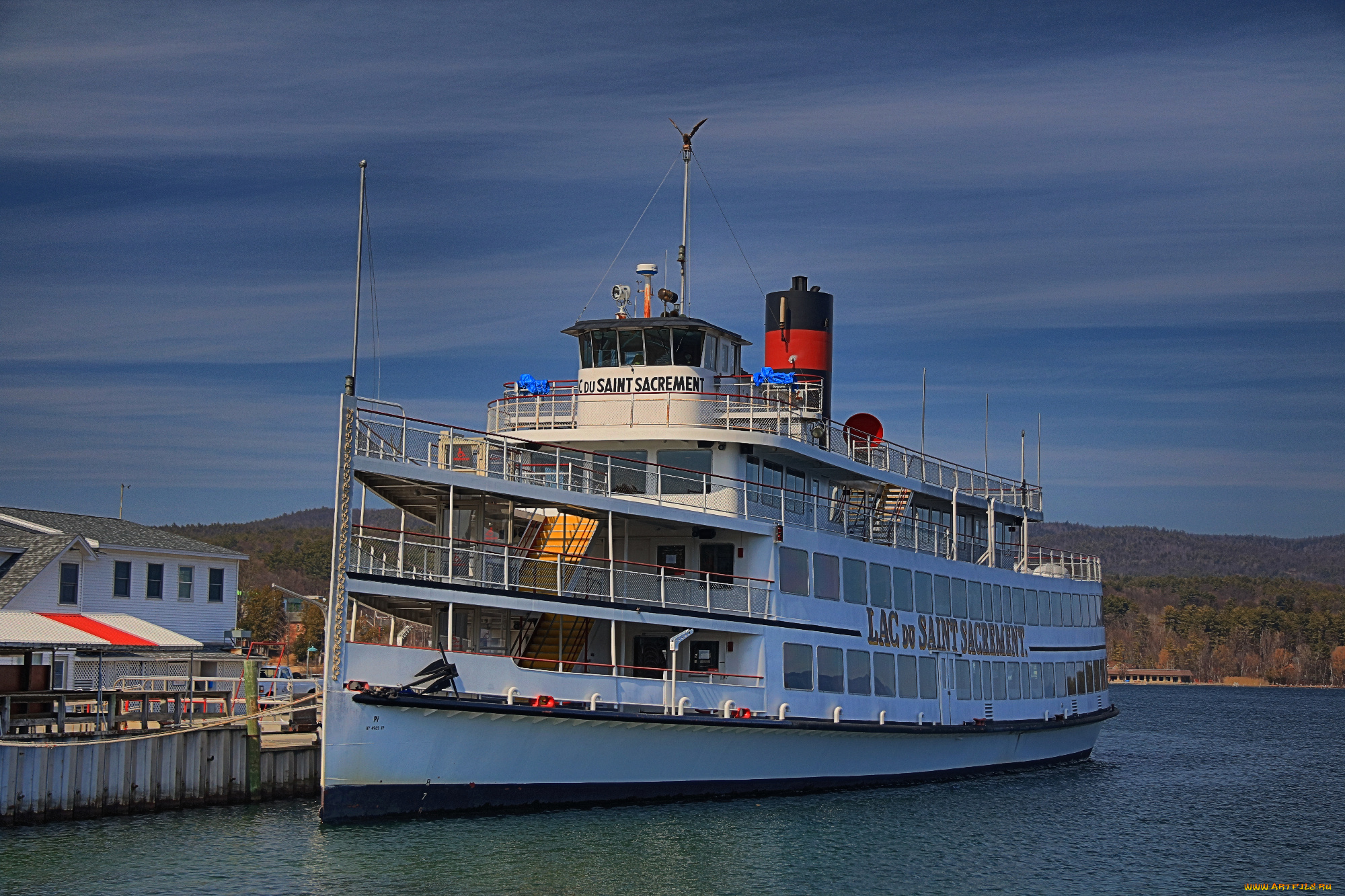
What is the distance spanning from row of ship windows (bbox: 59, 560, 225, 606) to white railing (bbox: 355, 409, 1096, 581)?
14.0 metres

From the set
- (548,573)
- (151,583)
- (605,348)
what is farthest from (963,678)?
(151,583)

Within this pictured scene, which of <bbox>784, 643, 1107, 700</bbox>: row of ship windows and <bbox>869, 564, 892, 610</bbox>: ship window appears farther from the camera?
<bbox>869, 564, 892, 610</bbox>: ship window

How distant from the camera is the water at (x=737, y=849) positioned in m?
20.1

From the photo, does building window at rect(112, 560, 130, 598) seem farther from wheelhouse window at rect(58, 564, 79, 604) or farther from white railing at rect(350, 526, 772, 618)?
white railing at rect(350, 526, 772, 618)

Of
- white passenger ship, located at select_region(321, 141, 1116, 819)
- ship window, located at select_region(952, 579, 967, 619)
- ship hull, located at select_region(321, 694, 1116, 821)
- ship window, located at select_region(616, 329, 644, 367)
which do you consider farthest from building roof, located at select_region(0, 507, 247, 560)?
ship window, located at select_region(952, 579, 967, 619)

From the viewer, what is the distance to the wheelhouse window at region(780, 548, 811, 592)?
2769cm

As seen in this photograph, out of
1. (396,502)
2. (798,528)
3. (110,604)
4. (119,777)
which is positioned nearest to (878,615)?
(798,528)

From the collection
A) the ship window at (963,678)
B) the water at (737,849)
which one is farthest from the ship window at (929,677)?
the water at (737,849)

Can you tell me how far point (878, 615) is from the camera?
3020 cm

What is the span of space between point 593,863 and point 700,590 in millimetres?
6847

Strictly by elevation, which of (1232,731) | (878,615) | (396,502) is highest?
(396,502)

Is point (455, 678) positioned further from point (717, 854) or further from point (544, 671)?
point (717, 854)

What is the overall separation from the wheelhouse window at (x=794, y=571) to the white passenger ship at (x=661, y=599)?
2.0 inches

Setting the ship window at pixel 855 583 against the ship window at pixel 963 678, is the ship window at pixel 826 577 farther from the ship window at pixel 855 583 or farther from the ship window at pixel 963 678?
the ship window at pixel 963 678
